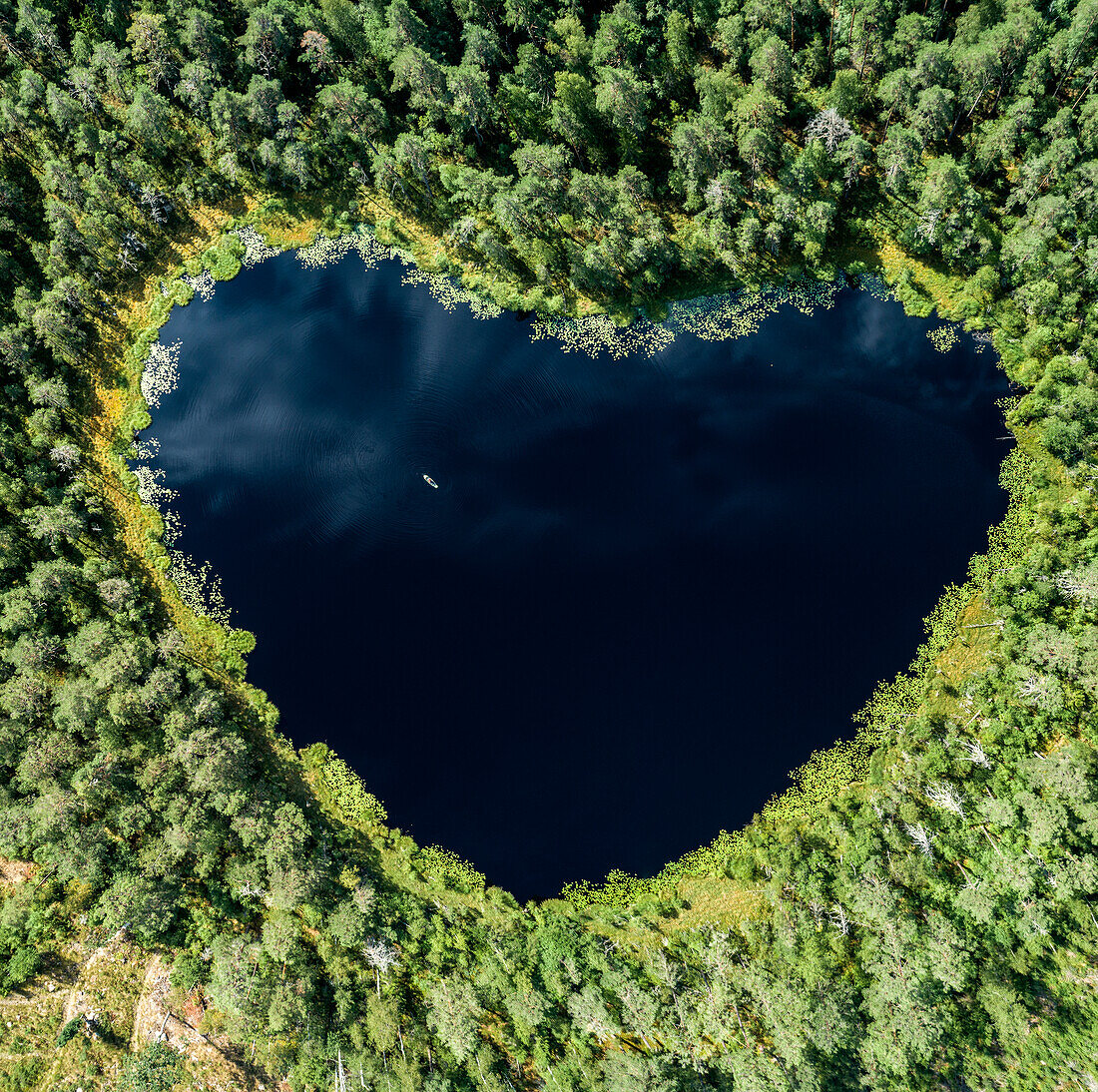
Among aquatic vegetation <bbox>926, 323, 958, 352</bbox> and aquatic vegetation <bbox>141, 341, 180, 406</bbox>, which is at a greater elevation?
aquatic vegetation <bbox>926, 323, 958, 352</bbox>

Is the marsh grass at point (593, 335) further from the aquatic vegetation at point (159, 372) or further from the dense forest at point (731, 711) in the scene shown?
the aquatic vegetation at point (159, 372)

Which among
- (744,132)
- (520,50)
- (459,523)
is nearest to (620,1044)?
(459,523)

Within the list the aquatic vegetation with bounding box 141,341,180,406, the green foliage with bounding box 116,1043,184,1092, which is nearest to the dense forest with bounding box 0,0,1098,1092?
the green foliage with bounding box 116,1043,184,1092

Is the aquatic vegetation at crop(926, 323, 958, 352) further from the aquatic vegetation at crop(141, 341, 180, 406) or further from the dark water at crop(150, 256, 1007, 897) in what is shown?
the aquatic vegetation at crop(141, 341, 180, 406)

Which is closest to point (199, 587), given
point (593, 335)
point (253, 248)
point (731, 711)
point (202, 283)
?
point (202, 283)

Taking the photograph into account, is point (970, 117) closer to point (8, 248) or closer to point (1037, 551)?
point (1037, 551)

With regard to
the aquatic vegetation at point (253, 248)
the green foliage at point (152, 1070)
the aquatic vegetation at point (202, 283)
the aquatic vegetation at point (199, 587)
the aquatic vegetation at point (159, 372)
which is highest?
the aquatic vegetation at point (253, 248)

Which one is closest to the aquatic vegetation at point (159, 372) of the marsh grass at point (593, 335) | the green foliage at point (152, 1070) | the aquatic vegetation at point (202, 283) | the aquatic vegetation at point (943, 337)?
the marsh grass at point (593, 335)
